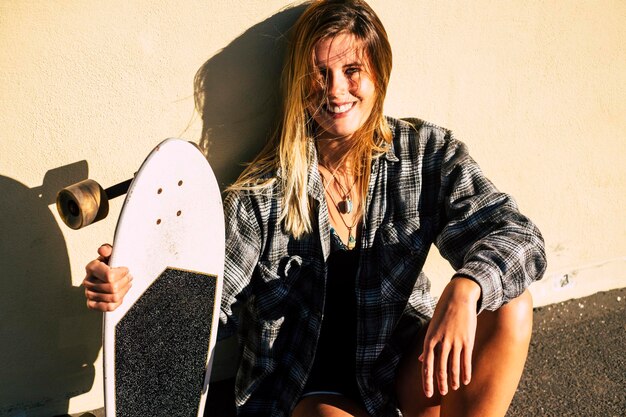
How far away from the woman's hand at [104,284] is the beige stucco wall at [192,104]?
15.6 inches

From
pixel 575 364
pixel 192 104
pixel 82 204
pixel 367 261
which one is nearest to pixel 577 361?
pixel 575 364

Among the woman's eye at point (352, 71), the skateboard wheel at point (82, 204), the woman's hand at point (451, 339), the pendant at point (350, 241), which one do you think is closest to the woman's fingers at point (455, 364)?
the woman's hand at point (451, 339)

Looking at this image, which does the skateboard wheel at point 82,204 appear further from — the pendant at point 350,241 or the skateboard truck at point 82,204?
the pendant at point 350,241

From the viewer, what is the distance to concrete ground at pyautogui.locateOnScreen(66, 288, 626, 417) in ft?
9.84

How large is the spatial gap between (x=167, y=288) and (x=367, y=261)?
0.69m

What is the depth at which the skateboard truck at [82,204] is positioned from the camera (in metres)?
2.12

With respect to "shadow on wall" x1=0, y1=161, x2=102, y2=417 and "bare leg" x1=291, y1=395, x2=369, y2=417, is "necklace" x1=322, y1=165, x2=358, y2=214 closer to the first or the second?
"bare leg" x1=291, y1=395, x2=369, y2=417

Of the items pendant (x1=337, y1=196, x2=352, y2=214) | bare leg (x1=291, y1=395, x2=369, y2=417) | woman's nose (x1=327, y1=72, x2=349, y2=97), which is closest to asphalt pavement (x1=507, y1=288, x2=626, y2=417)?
bare leg (x1=291, y1=395, x2=369, y2=417)

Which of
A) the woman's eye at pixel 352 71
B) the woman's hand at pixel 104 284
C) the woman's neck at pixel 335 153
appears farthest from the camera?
the woman's neck at pixel 335 153

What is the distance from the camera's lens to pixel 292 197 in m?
2.55

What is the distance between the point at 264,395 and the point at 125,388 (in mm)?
589

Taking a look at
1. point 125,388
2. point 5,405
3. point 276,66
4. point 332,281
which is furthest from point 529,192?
point 5,405

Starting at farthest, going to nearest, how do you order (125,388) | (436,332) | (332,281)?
(332,281) → (125,388) → (436,332)

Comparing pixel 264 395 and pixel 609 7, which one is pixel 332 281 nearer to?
pixel 264 395
